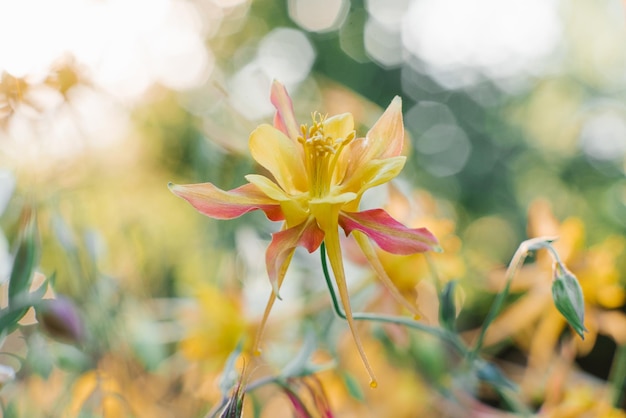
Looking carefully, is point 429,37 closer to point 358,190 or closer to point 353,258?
point 353,258

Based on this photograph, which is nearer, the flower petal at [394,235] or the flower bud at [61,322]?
the flower petal at [394,235]

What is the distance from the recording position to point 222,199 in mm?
279

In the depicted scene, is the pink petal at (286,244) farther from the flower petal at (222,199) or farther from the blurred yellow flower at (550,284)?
the blurred yellow flower at (550,284)

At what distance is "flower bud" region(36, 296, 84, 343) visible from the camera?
0.41m

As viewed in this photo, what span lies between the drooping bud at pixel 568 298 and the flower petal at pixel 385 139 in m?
0.10

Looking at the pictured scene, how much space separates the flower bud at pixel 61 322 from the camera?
1.35 ft

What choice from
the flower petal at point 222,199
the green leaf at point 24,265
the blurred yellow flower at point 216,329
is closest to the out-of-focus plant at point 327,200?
the flower petal at point 222,199

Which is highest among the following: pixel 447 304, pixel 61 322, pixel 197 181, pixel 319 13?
pixel 447 304

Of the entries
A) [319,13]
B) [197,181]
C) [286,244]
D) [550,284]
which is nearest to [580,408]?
[550,284]

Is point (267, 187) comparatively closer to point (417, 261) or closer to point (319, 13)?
point (417, 261)

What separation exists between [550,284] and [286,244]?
0.29m

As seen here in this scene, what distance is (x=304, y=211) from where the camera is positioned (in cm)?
30

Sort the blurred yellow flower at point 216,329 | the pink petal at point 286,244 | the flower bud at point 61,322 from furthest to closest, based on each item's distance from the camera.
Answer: the blurred yellow flower at point 216,329 → the flower bud at point 61,322 → the pink petal at point 286,244

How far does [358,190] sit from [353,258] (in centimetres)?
20
